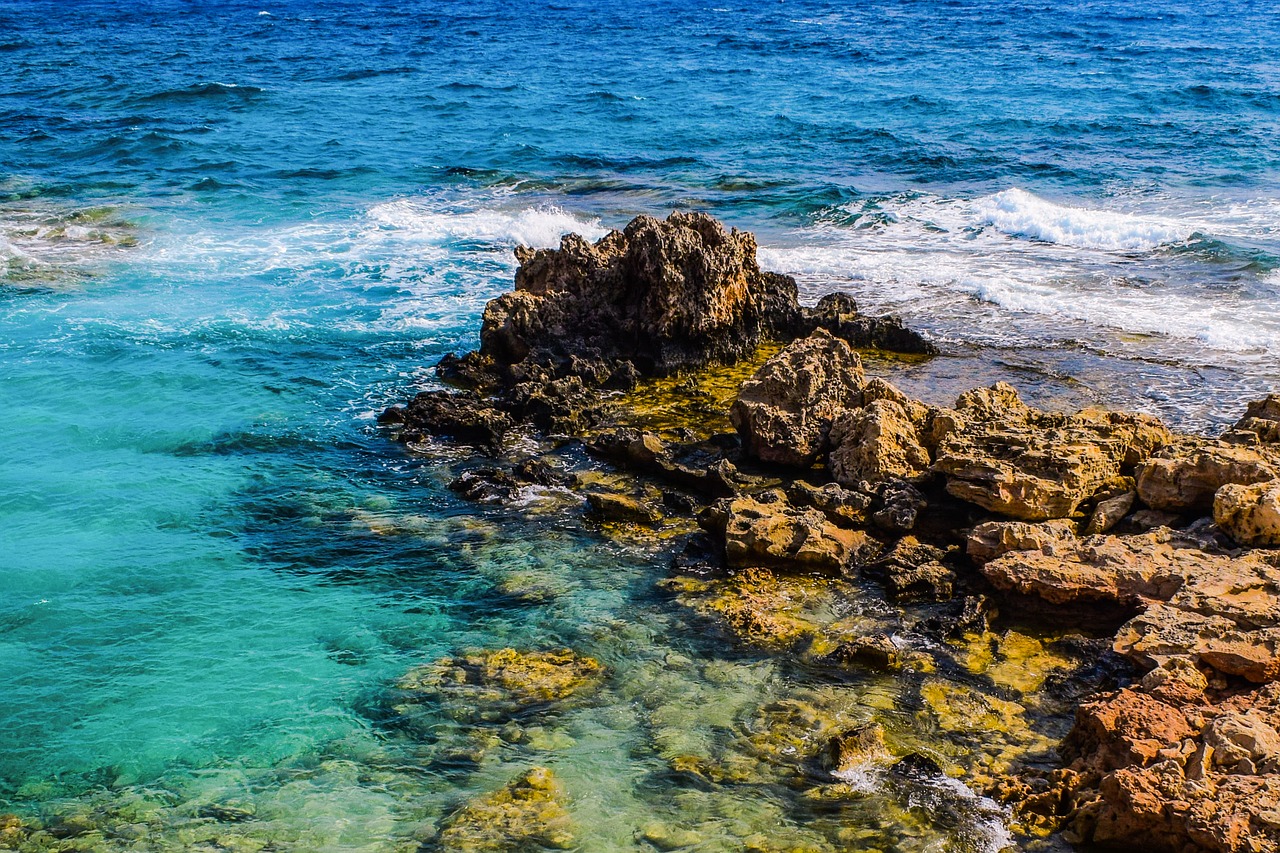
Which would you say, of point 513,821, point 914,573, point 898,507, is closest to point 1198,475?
point 898,507

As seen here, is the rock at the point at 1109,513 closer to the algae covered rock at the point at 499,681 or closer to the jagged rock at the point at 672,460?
the jagged rock at the point at 672,460

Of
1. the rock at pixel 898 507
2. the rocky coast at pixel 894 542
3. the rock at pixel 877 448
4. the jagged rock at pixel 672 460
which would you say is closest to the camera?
the rocky coast at pixel 894 542

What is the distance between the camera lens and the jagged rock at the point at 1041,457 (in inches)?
381

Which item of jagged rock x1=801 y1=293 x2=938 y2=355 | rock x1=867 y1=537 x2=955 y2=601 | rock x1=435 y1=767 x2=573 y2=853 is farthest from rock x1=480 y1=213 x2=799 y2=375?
rock x1=435 y1=767 x2=573 y2=853

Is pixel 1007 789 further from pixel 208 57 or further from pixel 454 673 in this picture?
pixel 208 57

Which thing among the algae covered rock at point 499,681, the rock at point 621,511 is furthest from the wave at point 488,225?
the algae covered rock at point 499,681

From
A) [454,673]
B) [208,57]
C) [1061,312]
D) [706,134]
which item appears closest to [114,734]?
[454,673]

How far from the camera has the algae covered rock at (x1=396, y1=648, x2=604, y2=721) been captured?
25.5ft

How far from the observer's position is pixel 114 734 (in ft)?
25.2

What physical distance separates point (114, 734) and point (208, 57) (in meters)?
41.5

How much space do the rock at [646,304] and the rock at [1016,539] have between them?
5733 millimetres

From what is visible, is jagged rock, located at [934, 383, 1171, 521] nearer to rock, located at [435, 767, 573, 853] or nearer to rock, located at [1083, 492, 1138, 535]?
rock, located at [1083, 492, 1138, 535]

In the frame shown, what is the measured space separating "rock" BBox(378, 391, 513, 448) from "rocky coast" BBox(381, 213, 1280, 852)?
4 cm

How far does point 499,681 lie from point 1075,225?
54.0 feet
